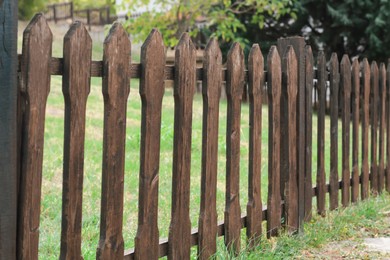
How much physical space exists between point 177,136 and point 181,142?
0.04 metres

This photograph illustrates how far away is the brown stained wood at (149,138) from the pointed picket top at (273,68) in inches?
51.4

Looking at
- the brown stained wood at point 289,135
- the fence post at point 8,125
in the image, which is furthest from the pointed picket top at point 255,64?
the fence post at point 8,125

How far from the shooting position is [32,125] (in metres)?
2.54

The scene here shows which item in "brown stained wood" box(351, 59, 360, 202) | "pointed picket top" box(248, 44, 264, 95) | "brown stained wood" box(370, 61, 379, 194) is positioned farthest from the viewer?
"brown stained wood" box(370, 61, 379, 194)

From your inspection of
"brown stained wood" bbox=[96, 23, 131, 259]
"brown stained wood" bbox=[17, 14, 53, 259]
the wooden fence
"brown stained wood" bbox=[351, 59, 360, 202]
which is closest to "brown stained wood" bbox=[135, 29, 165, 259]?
the wooden fence

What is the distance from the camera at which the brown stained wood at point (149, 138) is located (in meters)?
3.14

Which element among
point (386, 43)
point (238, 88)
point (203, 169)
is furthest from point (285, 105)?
point (386, 43)

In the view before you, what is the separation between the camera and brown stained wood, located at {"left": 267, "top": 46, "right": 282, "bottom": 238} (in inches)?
172

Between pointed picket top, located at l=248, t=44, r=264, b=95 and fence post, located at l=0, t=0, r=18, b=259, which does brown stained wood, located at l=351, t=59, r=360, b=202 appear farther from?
fence post, located at l=0, t=0, r=18, b=259

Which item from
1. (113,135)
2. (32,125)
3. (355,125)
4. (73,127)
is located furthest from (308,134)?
(32,125)

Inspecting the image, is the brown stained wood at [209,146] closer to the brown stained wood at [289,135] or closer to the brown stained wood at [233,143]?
the brown stained wood at [233,143]

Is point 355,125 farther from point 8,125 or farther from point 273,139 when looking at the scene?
point 8,125

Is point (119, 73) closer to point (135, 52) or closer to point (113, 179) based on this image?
point (113, 179)

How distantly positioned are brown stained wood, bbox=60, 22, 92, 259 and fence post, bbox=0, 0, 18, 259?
27 centimetres
